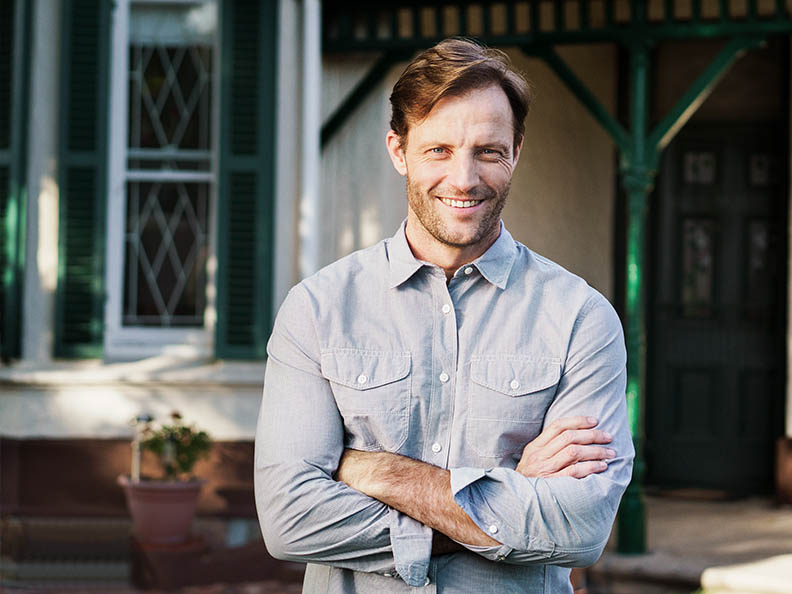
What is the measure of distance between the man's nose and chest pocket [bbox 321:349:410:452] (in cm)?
29

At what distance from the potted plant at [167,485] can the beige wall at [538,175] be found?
49.2 inches

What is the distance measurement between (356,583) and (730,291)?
5456mm

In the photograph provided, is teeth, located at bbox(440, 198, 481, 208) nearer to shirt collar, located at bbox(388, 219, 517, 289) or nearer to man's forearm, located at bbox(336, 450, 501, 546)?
shirt collar, located at bbox(388, 219, 517, 289)

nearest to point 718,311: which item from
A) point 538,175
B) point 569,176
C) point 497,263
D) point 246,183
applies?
point 569,176

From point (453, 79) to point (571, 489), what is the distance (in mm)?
689

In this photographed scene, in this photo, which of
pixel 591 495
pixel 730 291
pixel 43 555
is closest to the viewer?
pixel 591 495

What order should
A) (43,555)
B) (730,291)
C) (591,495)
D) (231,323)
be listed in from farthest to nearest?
(730,291), (231,323), (43,555), (591,495)

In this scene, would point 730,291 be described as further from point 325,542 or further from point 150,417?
point 325,542

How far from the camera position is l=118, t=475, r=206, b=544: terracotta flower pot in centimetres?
549

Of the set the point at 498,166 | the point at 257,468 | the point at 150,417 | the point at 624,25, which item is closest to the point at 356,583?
the point at 257,468

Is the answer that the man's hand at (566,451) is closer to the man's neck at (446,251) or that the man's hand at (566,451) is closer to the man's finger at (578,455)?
the man's finger at (578,455)

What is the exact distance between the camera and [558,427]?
1.87 meters

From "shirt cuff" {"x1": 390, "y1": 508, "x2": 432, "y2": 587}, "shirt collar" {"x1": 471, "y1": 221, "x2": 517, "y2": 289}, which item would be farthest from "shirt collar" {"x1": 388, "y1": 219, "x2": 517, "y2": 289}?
"shirt cuff" {"x1": 390, "y1": 508, "x2": 432, "y2": 587}

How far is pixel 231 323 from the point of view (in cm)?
602
